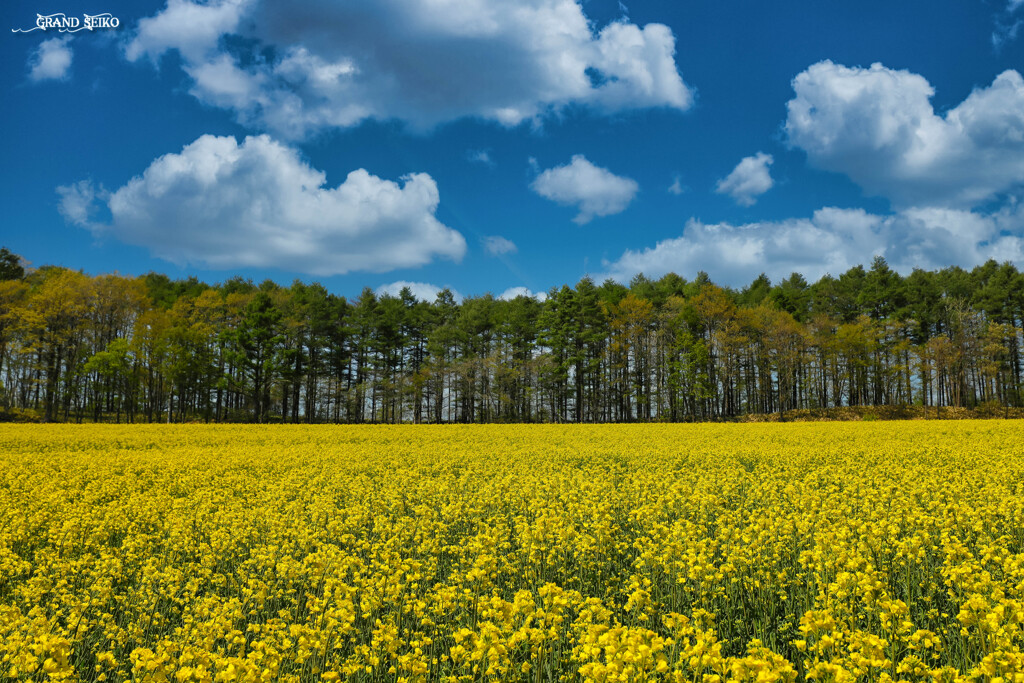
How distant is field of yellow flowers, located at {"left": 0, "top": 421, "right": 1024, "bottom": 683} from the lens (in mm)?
3953

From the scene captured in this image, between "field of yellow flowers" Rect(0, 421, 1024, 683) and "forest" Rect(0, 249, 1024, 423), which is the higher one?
"forest" Rect(0, 249, 1024, 423)

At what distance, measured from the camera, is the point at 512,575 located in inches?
269

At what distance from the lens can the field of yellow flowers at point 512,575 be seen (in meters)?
3.95

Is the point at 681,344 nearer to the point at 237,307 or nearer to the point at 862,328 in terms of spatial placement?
the point at 862,328

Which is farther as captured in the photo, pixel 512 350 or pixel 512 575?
pixel 512 350

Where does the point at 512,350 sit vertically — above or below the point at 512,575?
above

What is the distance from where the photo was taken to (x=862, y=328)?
1957 inches

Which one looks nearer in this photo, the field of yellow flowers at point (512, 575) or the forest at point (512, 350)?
the field of yellow flowers at point (512, 575)

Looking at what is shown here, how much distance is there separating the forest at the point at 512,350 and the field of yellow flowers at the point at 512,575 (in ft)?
111

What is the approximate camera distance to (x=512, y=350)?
51.3 m

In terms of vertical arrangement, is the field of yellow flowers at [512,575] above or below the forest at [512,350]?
below

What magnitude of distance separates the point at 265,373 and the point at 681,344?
37.4 metres

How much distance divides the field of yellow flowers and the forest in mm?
33945

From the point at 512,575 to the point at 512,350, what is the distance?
44535 mm
